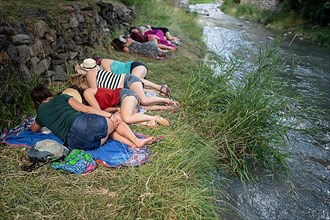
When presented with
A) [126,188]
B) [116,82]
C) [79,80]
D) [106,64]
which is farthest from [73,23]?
[126,188]

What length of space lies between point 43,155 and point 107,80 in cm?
152

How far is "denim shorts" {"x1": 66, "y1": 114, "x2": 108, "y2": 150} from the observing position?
2959 mm

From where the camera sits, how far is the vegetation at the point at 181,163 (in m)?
2.38

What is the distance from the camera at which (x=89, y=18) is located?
5.66m

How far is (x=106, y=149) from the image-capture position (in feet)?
10.1

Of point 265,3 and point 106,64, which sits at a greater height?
point 106,64

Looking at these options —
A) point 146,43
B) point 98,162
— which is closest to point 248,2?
point 146,43

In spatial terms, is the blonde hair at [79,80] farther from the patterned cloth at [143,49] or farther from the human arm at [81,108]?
the patterned cloth at [143,49]

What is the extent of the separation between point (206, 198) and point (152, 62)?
4011 millimetres

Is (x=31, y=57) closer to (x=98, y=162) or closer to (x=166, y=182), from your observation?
(x=98, y=162)

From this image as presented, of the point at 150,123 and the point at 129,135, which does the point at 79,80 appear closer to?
the point at 150,123

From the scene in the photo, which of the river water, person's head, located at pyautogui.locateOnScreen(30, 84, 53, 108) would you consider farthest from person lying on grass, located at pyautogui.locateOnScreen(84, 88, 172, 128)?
the river water

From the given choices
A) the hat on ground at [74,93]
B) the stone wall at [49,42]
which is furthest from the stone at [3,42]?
the hat on ground at [74,93]

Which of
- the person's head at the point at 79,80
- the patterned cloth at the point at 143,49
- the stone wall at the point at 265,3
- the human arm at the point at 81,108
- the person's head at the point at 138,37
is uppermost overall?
the human arm at the point at 81,108
